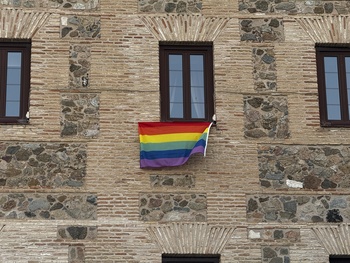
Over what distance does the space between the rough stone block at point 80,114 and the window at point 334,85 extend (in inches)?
167

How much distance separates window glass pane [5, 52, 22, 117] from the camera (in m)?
19.0

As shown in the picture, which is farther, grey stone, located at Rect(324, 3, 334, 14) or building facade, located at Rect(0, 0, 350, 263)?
grey stone, located at Rect(324, 3, 334, 14)

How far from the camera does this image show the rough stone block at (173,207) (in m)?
18.3

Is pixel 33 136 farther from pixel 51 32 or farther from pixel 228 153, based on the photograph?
pixel 228 153

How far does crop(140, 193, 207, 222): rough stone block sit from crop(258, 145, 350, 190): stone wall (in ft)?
4.09

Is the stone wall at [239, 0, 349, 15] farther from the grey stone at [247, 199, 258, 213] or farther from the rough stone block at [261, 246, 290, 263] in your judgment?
the rough stone block at [261, 246, 290, 263]

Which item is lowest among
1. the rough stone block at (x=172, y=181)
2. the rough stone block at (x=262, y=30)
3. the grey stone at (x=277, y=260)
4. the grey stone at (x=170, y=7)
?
the grey stone at (x=277, y=260)

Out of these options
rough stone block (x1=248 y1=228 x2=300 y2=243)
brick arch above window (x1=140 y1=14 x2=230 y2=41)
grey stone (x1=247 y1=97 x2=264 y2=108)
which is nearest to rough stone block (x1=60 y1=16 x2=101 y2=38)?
brick arch above window (x1=140 y1=14 x2=230 y2=41)

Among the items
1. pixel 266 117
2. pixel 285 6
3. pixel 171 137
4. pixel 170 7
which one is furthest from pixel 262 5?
pixel 171 137

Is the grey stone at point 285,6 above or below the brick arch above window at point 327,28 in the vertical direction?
above

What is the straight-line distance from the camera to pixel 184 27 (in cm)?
1953

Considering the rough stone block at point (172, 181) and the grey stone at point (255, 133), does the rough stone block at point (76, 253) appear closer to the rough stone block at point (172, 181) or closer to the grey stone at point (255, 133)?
the rough stone block at point (172, 181)

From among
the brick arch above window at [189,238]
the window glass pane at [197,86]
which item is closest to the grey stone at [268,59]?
the window glass pane at [197,86]

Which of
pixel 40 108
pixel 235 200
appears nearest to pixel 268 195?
pixel 235 200
